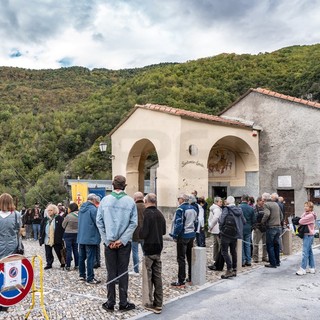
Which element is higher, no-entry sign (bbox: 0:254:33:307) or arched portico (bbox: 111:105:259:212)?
arched portico (bbox: 111:105:259:212)

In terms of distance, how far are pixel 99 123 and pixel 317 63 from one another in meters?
23.6

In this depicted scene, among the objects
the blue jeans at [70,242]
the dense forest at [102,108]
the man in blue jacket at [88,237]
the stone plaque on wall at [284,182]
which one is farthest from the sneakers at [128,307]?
the dense forest at [102,108]

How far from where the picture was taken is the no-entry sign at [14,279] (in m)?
4.95

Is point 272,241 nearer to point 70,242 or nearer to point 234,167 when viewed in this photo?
point 70,242

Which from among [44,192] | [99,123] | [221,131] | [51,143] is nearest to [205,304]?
[221,131]

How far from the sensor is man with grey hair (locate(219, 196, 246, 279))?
316 inches

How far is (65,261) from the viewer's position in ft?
32.0

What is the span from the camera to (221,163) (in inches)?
722

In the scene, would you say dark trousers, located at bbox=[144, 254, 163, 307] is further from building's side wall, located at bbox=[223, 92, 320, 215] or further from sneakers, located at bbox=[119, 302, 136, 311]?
building's side wall, located at bbox=[223, 92, 320, 215]

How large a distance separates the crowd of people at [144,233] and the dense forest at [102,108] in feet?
78.1

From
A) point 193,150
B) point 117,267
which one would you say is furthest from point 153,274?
point 193,150

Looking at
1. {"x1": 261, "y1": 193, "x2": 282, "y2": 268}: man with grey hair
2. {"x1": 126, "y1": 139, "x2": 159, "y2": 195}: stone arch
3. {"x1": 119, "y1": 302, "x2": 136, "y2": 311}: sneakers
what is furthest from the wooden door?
{"x1": 119, "y1": 302, "x2": 136, "y2": 311}: sneakers

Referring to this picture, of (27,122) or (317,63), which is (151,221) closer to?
(317,63)

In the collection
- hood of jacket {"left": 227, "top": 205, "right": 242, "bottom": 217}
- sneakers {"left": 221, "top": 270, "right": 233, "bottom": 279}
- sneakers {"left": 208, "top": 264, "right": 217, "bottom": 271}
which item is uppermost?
hood of jacket {"left": 227, "top": 205, "right": 242, "bottom": 217}
